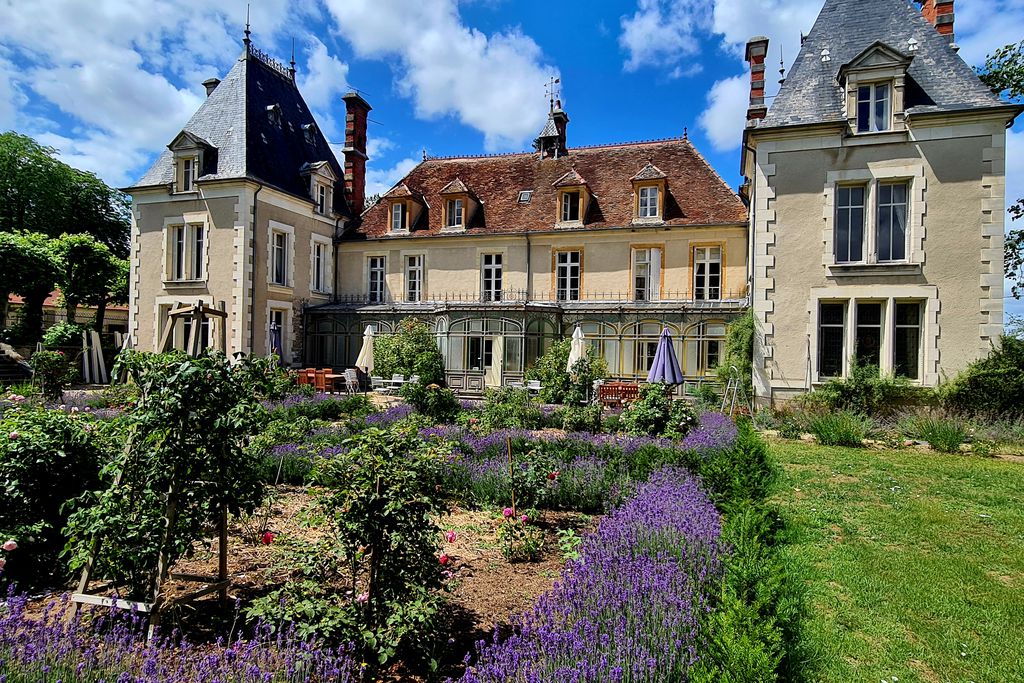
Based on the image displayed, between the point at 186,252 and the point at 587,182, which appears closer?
the point at 186,252

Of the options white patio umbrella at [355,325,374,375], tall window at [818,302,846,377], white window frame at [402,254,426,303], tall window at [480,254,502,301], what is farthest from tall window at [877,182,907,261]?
white window frame at [402,254,426,303]

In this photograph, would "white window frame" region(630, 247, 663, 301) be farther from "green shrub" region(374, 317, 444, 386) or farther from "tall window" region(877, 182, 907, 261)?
"green shrub" region(374, 317, 444, 386)

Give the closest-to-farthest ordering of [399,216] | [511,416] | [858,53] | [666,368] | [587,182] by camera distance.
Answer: [511,416] → [666,368] → [858,53] → [587,182] → [399,216]

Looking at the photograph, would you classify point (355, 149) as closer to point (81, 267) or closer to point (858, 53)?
point (81, 267)

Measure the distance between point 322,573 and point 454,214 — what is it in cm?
1868

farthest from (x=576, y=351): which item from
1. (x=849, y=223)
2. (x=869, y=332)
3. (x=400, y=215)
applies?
(x=400, y=215)

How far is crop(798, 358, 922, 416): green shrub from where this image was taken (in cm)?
1215

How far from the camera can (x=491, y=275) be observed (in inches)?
792

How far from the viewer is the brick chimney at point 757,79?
17.3 meters

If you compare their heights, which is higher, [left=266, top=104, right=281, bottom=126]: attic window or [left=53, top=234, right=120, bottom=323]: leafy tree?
[left=266, top=104, right=281, bottom=126]: attic window

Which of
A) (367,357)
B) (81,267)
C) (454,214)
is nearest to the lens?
(367,357)

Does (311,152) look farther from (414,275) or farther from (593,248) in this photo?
(593,248)

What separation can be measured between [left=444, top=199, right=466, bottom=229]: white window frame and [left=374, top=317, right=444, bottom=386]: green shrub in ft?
15.4

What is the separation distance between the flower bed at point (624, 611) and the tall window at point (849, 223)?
37.7 ft
